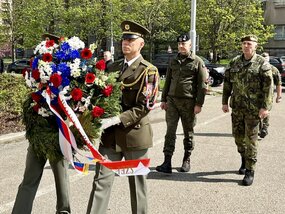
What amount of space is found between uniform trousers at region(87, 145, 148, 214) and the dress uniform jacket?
0.08 meters

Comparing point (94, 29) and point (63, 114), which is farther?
point (94, 29)

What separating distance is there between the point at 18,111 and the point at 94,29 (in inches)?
725

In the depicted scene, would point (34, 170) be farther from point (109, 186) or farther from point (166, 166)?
point (166, 166)

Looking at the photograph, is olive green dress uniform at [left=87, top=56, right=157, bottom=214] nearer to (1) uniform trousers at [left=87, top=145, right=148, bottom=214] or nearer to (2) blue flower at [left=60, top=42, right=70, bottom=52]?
(1) uniform trousers at [left=87, top=145, right=148, bottom=214]

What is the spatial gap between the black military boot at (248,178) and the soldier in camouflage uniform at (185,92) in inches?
35.3

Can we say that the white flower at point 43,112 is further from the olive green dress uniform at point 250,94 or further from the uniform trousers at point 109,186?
the olive green dress uniform at point 250,94

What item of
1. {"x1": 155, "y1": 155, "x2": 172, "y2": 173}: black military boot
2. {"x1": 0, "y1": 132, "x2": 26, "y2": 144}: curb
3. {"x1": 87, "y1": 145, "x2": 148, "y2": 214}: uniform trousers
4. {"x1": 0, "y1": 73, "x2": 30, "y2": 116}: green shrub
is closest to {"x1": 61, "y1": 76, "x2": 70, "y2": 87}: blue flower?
{"x1": 87, "y1": 145, "x2": 148, "y2": 214}: uniform trousers

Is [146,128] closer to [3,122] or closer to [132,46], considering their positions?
[132,46]

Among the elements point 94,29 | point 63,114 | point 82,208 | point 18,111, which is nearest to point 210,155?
point 82,208

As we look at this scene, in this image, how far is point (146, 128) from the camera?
3.82 m

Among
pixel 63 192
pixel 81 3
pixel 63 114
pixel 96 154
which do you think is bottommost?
pixel 63 192

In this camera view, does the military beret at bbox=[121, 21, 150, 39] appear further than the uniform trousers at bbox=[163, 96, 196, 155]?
No

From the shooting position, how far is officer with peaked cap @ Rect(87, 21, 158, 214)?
11.7 feet


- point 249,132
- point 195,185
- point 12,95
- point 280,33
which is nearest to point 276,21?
point 280,33
